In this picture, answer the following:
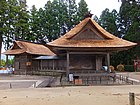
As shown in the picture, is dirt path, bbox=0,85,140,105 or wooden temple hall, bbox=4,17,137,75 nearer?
dirt path, bbox=0,85,140,105

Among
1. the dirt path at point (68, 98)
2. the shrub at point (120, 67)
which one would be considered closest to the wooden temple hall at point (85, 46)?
the dirt path at point (68, 98)

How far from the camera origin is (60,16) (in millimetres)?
56500

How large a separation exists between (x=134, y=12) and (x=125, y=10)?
4.97 metres

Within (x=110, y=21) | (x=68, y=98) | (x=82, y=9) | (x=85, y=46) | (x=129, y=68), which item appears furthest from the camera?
(x=82, y=9)

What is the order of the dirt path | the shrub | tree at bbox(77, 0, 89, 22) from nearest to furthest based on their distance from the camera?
the dirt path, the shrub, tree at bbox(77, 0, 89, 22)

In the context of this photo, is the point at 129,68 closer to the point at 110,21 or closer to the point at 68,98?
the point at 110,21

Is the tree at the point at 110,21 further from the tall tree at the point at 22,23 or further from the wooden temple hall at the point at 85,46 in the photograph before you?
the wooden temple hall at the point at 85,46

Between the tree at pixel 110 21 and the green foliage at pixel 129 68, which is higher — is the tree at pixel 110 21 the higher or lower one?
the higher one

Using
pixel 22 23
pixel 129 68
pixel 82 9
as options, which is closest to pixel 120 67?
pixel 129 68

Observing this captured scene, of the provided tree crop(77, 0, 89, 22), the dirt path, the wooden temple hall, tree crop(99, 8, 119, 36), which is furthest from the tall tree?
the dirt path

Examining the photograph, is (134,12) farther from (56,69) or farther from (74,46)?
(74,46)

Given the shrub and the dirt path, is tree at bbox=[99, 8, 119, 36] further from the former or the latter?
the dirt path

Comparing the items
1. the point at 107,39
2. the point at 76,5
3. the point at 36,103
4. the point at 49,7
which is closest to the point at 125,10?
the point at 76,5

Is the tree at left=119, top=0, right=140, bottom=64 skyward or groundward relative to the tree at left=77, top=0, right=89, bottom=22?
groundward
